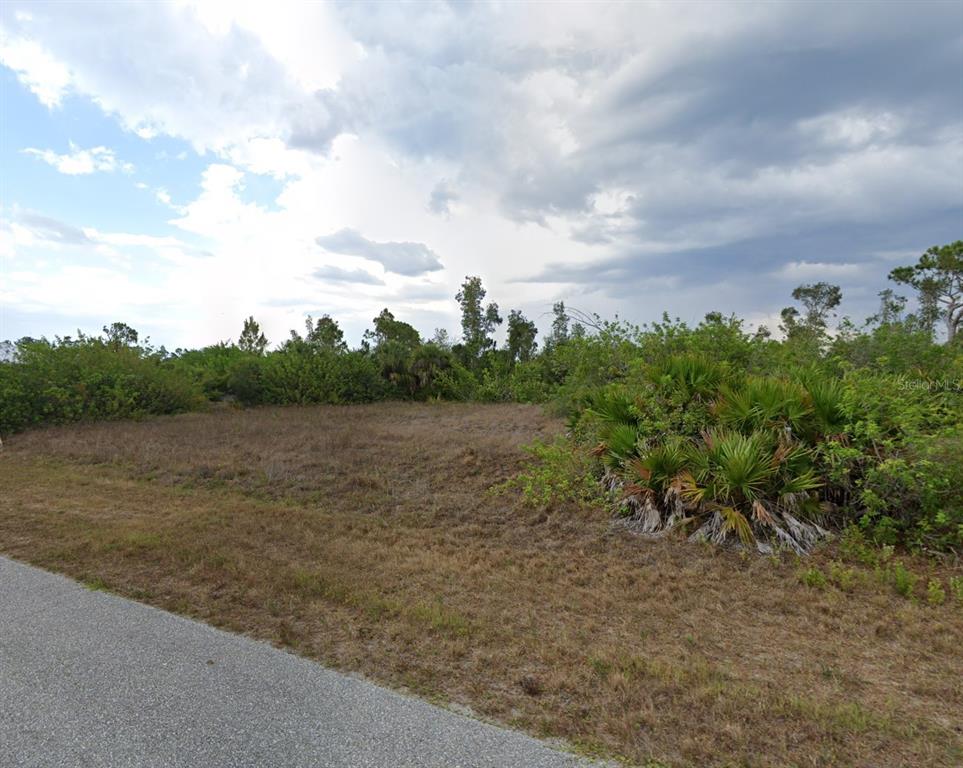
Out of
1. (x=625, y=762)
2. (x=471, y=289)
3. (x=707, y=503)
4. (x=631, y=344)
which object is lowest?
(x=625, y=762)

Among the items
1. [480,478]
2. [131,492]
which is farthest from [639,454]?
[131,492]

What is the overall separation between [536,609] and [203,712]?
7.86ft

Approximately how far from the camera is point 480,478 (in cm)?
890

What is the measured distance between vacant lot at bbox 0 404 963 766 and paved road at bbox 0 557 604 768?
0.76ft

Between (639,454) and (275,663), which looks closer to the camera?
(275,663)

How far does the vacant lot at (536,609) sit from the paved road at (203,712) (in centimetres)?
23

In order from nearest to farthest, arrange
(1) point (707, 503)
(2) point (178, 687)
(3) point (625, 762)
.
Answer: (3) point (625, 762) → (2) point (178, 687) → (1) point (707, 503)

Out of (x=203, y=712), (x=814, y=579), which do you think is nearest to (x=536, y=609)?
(x=203, y=712)

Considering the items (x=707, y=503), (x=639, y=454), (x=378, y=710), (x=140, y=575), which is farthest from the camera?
(x=639, y=454)

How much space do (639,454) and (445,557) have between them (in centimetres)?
296

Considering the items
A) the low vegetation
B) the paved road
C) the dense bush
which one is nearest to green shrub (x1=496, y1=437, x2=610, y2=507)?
the low vegetation

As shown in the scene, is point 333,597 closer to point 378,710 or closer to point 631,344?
point 378,710

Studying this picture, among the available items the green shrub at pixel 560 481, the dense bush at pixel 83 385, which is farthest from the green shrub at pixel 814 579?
the dense bush at pixel 83 385

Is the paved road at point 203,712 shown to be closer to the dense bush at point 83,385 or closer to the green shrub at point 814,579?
the green shrub at point 814,579
